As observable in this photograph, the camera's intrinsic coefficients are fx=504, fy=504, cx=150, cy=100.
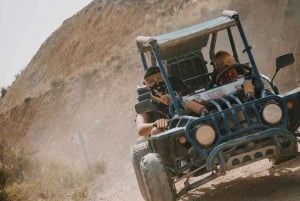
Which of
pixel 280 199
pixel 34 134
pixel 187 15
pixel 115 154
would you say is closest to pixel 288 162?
pixel 280 199

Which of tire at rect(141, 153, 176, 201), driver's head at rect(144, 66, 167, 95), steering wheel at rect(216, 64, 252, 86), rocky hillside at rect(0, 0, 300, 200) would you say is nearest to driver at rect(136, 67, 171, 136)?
driver's head at rect(144, 66, 167, 95)

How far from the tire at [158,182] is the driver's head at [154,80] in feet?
5.18

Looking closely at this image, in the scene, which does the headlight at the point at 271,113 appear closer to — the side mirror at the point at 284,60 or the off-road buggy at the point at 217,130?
the off-road buggy at the point at 217,130

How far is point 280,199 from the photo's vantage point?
5.54m

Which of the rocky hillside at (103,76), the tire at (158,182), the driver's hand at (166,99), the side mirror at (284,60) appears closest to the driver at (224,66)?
the side mirror at (284,60)

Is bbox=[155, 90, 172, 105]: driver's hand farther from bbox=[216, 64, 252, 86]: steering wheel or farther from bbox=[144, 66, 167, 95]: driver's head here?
bbox=[216, 64, 252, 86]: steering wheel

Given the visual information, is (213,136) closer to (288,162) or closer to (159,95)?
(159,95)

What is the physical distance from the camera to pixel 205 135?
573 centimetres

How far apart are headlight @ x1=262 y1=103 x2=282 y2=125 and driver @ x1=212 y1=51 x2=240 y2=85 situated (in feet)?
3.64

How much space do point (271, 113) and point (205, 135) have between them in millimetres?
791

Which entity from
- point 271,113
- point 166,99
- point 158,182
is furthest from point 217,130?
point 166,99

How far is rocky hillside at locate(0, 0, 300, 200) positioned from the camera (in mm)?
16438

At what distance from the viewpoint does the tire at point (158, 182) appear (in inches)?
219

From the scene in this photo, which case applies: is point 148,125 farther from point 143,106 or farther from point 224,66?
point 224,66
